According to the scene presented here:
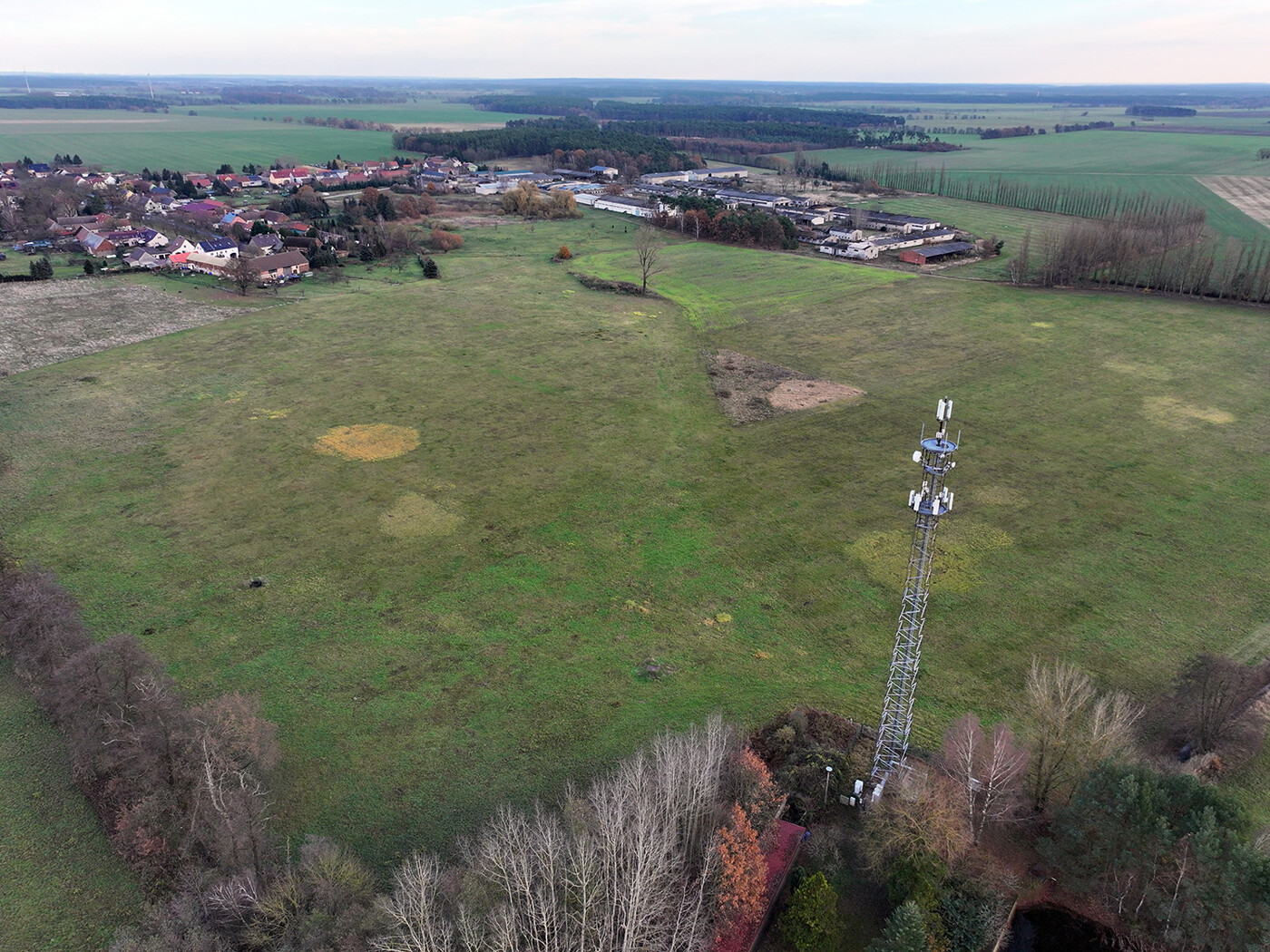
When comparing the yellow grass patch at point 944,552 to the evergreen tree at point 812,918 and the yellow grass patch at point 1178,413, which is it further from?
the yellow grass patch at point 1178,413

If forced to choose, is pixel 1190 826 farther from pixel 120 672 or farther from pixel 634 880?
pixel 120 672

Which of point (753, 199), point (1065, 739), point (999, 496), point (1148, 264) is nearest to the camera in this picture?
point (1065, 739)

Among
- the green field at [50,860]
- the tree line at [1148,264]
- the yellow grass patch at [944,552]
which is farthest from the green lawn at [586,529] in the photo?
the tree line at [1148,264]

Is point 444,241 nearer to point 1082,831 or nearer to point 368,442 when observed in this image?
point 368,442

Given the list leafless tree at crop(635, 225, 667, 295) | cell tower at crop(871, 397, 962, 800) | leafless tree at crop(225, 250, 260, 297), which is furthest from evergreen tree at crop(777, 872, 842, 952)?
leafless tree at crop(225, 250, 260, 297)

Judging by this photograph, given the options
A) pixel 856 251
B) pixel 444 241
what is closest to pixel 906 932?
pixel 856 251

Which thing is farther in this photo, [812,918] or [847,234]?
[847,234]
